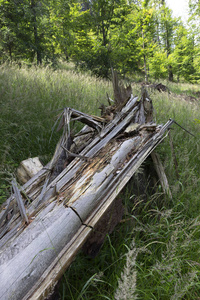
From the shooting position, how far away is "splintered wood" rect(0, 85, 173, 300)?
93 cm

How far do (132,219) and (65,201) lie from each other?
726 mm

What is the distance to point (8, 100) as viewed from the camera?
302 centimetres

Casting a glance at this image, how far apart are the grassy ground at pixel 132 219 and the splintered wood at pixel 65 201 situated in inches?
10.1

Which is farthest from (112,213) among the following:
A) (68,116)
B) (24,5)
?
(24,5)

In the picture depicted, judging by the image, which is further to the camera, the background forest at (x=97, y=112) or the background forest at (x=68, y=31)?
the background forest at (x=68, y=31)

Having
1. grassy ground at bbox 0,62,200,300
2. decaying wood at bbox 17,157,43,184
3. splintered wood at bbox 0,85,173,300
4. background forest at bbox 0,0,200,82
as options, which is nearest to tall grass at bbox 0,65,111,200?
grassy ground at bbox 0,62,200,300

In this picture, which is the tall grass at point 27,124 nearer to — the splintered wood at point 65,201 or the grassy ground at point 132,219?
the grassy ground at point 132,219

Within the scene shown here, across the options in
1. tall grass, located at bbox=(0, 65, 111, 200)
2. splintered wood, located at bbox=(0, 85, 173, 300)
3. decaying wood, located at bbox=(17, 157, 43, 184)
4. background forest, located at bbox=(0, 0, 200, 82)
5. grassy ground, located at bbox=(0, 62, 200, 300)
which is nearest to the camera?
splintered wood, located at bbox=(0, 85, 173, 300)

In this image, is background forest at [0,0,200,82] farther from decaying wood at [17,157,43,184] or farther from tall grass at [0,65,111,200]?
decaying wood at [17,157,43,184]

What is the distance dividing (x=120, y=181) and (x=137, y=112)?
132 cm

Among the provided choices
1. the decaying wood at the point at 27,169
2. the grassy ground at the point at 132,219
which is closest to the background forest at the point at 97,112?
the grassy ground at the point at 132,219

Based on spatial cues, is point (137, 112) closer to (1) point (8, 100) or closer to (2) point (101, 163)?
(2) point (101, 163)

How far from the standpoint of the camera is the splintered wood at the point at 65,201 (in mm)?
928

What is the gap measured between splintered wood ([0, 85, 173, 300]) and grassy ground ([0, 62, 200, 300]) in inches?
10.1
